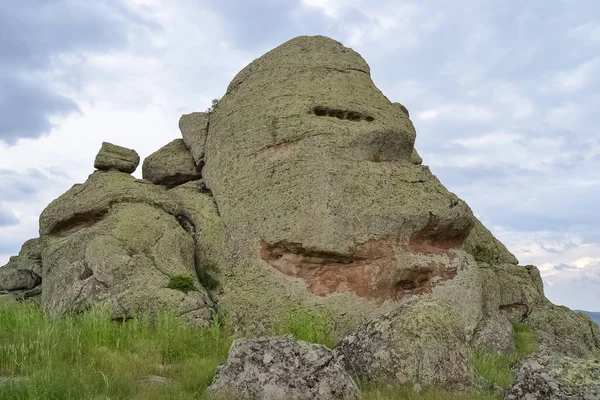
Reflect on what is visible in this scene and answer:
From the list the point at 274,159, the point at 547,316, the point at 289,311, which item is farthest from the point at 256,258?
the point at 547,316

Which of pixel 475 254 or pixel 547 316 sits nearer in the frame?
pixel 547 316

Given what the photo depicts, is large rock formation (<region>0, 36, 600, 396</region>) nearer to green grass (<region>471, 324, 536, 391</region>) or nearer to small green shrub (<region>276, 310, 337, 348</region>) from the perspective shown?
small green shrub (<region>276, 310, 337, 348</region>)

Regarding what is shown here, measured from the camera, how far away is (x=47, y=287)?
2180cm

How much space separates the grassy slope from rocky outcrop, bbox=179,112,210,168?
1077 cm

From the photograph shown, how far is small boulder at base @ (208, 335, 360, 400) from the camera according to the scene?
9898 millimetres

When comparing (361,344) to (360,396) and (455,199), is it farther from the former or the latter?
(455,199)

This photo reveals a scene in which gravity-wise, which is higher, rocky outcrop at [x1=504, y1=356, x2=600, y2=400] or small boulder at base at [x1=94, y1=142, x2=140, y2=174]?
small boulder at base at [x1=94, y1=142, x2=140, y2=174]

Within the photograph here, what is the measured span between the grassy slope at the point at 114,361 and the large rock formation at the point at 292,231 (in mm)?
3230

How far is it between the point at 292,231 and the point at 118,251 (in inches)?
240

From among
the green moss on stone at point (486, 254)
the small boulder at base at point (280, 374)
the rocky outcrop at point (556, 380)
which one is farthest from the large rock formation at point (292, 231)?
the small boulder at base at point (280, 374)

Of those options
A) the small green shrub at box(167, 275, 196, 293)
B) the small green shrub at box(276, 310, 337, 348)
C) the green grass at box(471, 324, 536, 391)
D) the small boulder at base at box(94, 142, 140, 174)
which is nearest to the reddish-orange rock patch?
the small green shrub at box(276, 310, 337, 348)

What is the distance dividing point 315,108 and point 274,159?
9.41 feet

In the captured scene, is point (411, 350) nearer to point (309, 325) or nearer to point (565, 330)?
point (309, 325)

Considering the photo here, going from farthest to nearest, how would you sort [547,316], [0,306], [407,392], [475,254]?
[475,254], [547,316], [0,306], [407,392]
